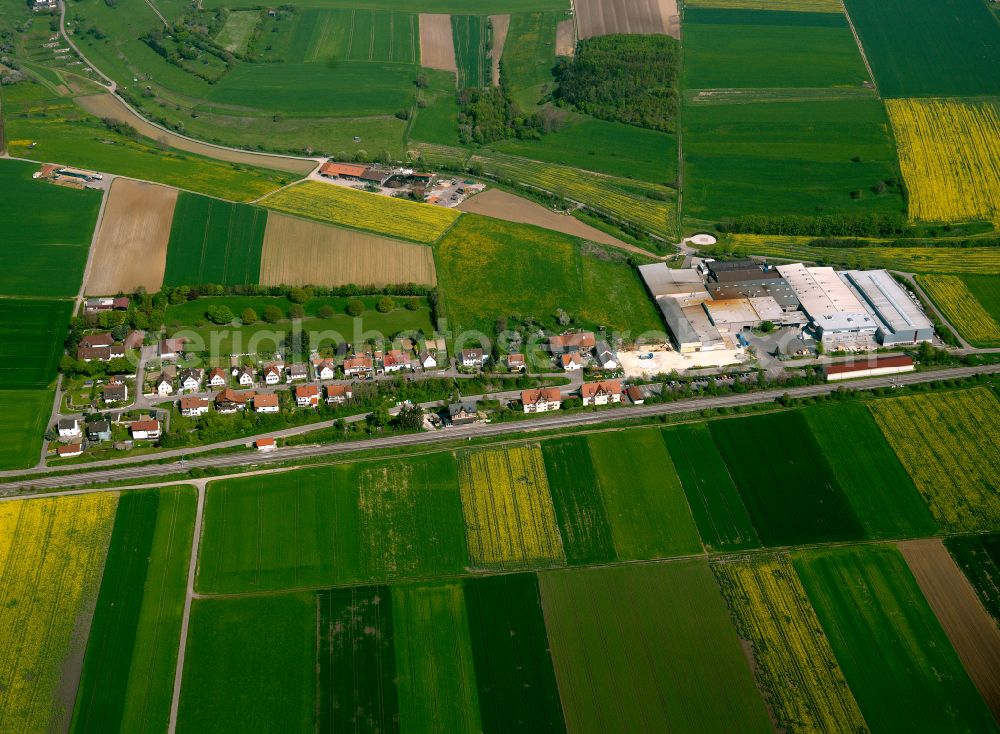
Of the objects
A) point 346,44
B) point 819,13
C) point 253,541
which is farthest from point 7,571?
point 819,13

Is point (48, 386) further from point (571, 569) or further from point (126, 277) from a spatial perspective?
point (571, 569)

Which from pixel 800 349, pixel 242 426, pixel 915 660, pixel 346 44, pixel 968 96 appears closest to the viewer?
pixel 915 660

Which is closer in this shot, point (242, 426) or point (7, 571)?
point (7, 571)

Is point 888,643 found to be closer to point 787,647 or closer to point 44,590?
point 787,647

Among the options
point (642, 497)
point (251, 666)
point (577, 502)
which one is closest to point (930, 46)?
point (642, 497)

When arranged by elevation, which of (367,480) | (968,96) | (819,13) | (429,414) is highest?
(819,13)

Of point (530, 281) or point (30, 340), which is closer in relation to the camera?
point (30, 340)

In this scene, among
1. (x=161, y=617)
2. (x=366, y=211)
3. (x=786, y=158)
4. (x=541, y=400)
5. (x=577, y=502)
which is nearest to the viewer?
(x=161, y=617)

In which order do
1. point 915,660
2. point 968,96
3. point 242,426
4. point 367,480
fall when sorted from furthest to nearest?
point 968,96, point 242,426, point 367,480, point 915,660
